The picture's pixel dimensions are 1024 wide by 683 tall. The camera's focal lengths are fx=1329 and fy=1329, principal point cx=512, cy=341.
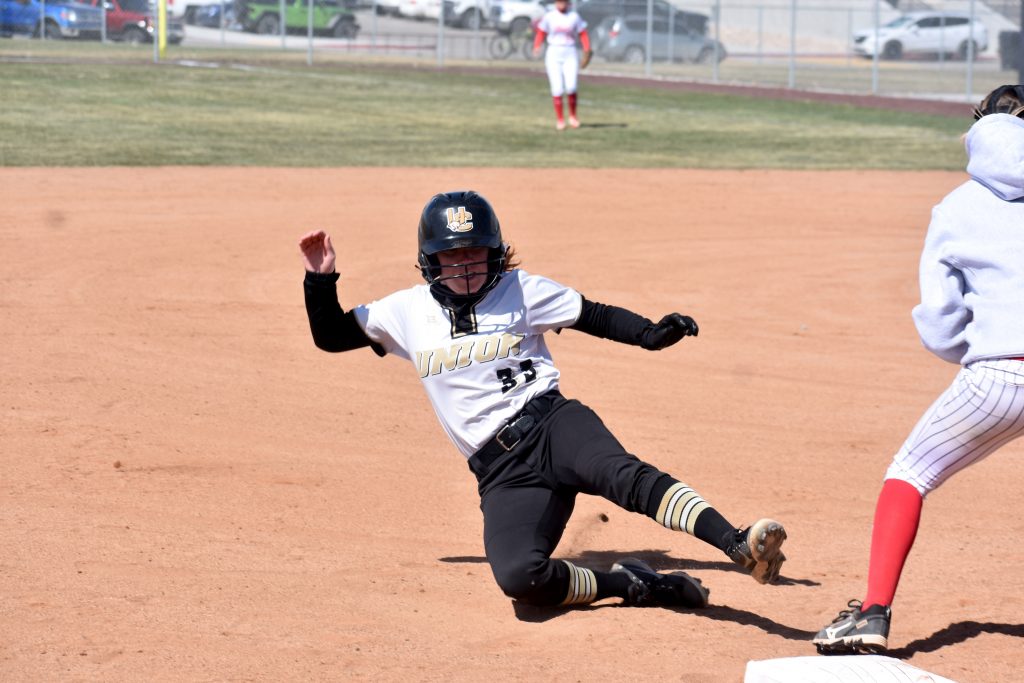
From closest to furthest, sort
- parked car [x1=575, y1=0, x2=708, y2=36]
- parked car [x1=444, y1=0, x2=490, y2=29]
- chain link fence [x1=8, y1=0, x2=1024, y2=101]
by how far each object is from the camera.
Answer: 1. chain link fence [x1=8, y1=0, x2=1024, y2=101]
2. parked car [x1=575, y1=0, x2=708, y2=36]
3. parked car [x1=444, y1=0, x2=490, y2=29]

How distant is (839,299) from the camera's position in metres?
10.2

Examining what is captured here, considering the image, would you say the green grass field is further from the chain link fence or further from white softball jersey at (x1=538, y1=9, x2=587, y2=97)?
the chain link fence

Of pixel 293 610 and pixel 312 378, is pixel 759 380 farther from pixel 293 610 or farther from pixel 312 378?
pixel 293 610

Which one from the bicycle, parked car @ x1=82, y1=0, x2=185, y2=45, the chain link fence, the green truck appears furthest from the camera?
the green truck

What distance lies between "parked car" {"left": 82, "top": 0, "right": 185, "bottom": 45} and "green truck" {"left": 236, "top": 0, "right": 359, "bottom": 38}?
3318 mm

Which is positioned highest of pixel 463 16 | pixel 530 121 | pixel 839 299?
pixel 463 16

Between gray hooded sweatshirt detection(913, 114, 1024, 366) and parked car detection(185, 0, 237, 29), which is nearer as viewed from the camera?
gray hooded sweatshirt detection(913, 114, 1024, 366)

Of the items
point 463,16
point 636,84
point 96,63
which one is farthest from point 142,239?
point 463,16

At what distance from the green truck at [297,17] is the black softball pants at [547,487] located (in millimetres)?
36952

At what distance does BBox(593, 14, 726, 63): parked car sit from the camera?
128ft

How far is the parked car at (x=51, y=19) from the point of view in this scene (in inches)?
1387

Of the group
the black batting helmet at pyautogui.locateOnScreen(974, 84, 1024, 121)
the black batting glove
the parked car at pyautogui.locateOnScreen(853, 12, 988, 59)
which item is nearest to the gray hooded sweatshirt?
the black batting helmet at pyautogui.locateOnScreen(974, 84, 1024, 121)

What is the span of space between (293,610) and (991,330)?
8.35ft

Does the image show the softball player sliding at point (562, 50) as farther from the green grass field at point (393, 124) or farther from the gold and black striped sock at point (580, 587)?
the gold and black striped sock at point (580, 587)
